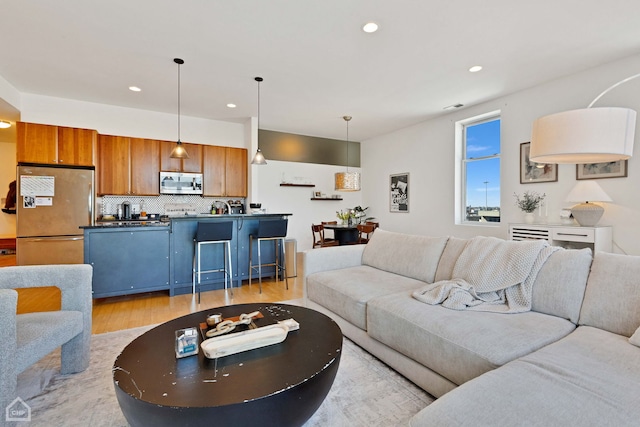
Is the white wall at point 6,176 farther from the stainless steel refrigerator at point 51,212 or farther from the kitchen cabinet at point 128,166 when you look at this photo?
the kitchen cabinet at point 128,166

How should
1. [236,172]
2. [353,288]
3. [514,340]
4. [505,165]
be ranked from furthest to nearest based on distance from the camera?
[236,172]
[505,165]
[353,288]
[514,340]

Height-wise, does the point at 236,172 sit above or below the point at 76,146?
below

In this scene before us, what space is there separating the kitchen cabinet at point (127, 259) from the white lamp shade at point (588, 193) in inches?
197

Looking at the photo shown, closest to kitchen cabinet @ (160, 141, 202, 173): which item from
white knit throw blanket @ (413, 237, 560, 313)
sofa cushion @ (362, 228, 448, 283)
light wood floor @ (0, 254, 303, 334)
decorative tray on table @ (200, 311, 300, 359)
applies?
light wood floor @ (0, 254, 303, 334)

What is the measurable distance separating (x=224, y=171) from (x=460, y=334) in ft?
16.8

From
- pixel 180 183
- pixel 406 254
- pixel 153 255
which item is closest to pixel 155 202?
pixel 180 183

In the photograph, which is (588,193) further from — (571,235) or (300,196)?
(300,196)

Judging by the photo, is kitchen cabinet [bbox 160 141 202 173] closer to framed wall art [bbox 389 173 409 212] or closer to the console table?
framed wall art [bbox 389 173 409 212]

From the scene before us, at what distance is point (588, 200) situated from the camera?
11.2ft

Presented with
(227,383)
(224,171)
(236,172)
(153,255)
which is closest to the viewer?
(227,383)

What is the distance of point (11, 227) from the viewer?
671 centimetres

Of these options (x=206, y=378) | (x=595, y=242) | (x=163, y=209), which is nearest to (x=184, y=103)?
(x=163, y=209)

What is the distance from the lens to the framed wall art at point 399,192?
6438mm

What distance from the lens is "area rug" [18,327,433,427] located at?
1566 millimetres
